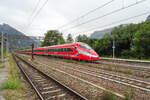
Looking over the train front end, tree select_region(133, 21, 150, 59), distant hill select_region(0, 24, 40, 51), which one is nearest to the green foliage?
tree select_region(133, 21, 150, 59)

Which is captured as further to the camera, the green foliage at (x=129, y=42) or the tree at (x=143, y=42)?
the green foliage at (x=129, y=42)

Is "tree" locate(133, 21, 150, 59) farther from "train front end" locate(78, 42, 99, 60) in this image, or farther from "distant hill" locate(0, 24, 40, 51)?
"distant hill" locate(0, 24, 40, 51)

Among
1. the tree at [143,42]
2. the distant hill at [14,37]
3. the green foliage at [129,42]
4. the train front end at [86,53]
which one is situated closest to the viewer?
the train front end at [86,53]

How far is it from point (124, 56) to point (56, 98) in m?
25.8

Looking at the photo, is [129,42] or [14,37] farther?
[14,37]

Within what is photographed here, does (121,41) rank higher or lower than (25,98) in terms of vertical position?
higher

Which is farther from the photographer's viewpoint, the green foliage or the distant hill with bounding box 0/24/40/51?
the distant hill with bounding box 0/24/40/51

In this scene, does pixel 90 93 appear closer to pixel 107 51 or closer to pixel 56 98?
pixel 56 98

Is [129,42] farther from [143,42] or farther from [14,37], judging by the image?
[14,37]

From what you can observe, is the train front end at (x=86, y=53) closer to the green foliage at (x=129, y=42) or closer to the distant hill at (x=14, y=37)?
the green foliage at (x=129, y=42)

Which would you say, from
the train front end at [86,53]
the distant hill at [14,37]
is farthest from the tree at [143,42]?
the distant hill at [14,37]

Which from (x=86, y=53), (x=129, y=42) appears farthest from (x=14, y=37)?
(x=129, y=42)

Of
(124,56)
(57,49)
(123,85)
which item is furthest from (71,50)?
(124,56)

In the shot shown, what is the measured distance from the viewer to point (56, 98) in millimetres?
4254
